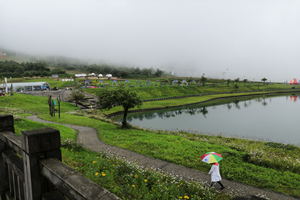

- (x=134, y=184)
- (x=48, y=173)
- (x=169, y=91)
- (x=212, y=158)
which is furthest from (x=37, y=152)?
(x=169, y=91)

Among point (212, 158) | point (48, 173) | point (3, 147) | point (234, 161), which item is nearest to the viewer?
point (48, 173)

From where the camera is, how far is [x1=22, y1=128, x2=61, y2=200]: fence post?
2.69m

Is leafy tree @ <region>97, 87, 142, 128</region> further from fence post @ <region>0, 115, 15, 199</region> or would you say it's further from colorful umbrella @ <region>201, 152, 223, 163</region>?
fence post @ <region>0, 115, 15, 199</region>

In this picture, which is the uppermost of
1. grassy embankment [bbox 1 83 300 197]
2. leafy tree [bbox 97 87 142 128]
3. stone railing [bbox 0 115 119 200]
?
stone railing [bbox 0 115 119 200]

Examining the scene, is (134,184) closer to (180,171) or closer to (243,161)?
(180,171)

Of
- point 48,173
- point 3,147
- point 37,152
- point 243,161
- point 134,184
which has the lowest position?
point 243,161

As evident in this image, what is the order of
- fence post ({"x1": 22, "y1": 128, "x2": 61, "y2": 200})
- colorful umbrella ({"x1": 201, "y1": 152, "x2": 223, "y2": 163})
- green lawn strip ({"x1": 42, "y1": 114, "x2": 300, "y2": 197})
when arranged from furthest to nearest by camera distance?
green lawn strip ({"x1": 42, "y1": 114, "x2": 300, "y2": 197})
colorful umbrella ({"x1": 201, "y1": 152, "x2": 223, "y2": 163})
fence post ({"x1": 22, "y1": 128, "x2": 61, "y2": 200})

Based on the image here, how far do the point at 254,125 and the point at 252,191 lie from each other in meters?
32.3

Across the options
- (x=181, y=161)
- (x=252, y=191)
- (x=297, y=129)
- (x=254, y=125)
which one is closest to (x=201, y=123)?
(x=254, y=125)

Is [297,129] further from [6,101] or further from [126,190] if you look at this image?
[6,101]

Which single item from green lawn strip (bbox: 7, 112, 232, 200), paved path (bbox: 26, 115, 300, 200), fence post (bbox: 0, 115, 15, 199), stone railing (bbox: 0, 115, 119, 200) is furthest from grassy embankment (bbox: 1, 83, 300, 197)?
stone railing (bbox: 0, 115, 119, 200)

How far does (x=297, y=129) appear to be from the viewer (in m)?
35.9

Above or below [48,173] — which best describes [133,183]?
below

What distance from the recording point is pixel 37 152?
9.18 feet
